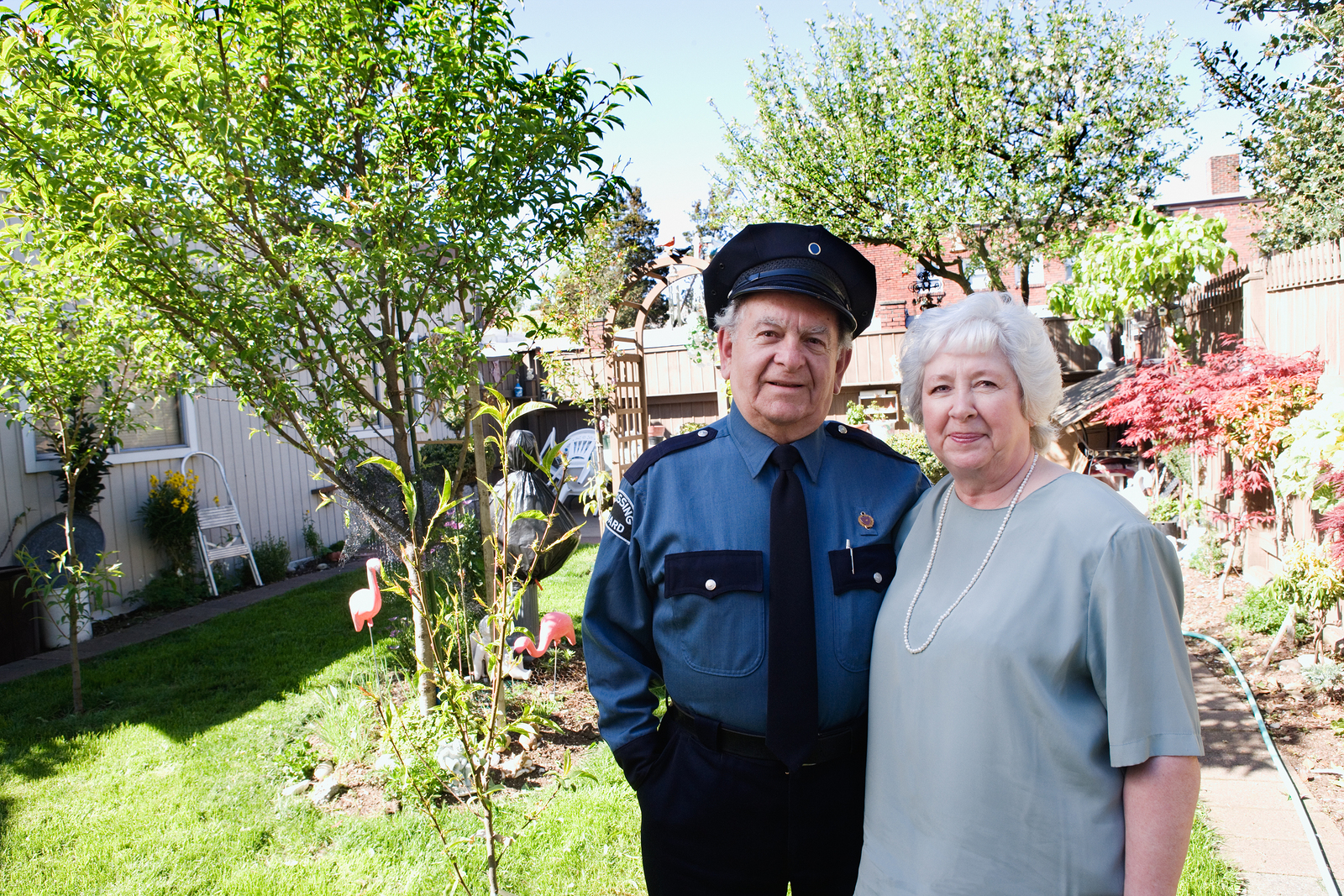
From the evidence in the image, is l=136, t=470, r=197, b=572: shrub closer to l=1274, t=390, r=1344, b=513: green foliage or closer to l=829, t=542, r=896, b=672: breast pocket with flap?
l=829, t=542, r=896, b=672: breast pocket with flap

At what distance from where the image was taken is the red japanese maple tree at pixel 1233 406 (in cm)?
529

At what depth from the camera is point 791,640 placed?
62.8 inches

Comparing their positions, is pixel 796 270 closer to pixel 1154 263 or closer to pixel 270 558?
pixel 1154 263

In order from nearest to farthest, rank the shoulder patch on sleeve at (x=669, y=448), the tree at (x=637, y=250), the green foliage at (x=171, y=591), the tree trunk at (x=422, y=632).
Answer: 1. the shoulder patch on sleeve at (x=669, y=448)
2. the tree trunk at (x=422, y=632)
3. the green foliage at (x=171, y=591)
4. the tree at (x=637, y=250)

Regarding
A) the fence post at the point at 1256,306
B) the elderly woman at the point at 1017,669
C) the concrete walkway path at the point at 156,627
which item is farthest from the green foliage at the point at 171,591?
the fence post at the point at 1256,306

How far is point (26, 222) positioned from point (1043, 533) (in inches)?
136

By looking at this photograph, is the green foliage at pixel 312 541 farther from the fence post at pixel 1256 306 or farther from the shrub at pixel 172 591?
the fence post at pixel 1256 306

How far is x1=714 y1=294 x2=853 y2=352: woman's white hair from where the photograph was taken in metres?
1.82

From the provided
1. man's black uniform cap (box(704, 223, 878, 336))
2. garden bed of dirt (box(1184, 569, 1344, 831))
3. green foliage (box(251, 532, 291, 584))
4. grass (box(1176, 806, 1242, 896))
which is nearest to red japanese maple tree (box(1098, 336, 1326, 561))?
garden bed of dirt (box(1184, 569, 1344, 831))

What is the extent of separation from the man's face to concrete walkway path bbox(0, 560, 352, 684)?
228 inches

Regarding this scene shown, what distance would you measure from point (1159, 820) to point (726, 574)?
83cm

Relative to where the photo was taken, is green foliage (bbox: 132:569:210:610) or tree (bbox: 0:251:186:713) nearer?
tree (bbox: 0:251:186:713)

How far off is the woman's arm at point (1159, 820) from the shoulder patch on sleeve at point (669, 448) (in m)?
1.06

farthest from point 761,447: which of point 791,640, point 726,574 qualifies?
point 791,640
